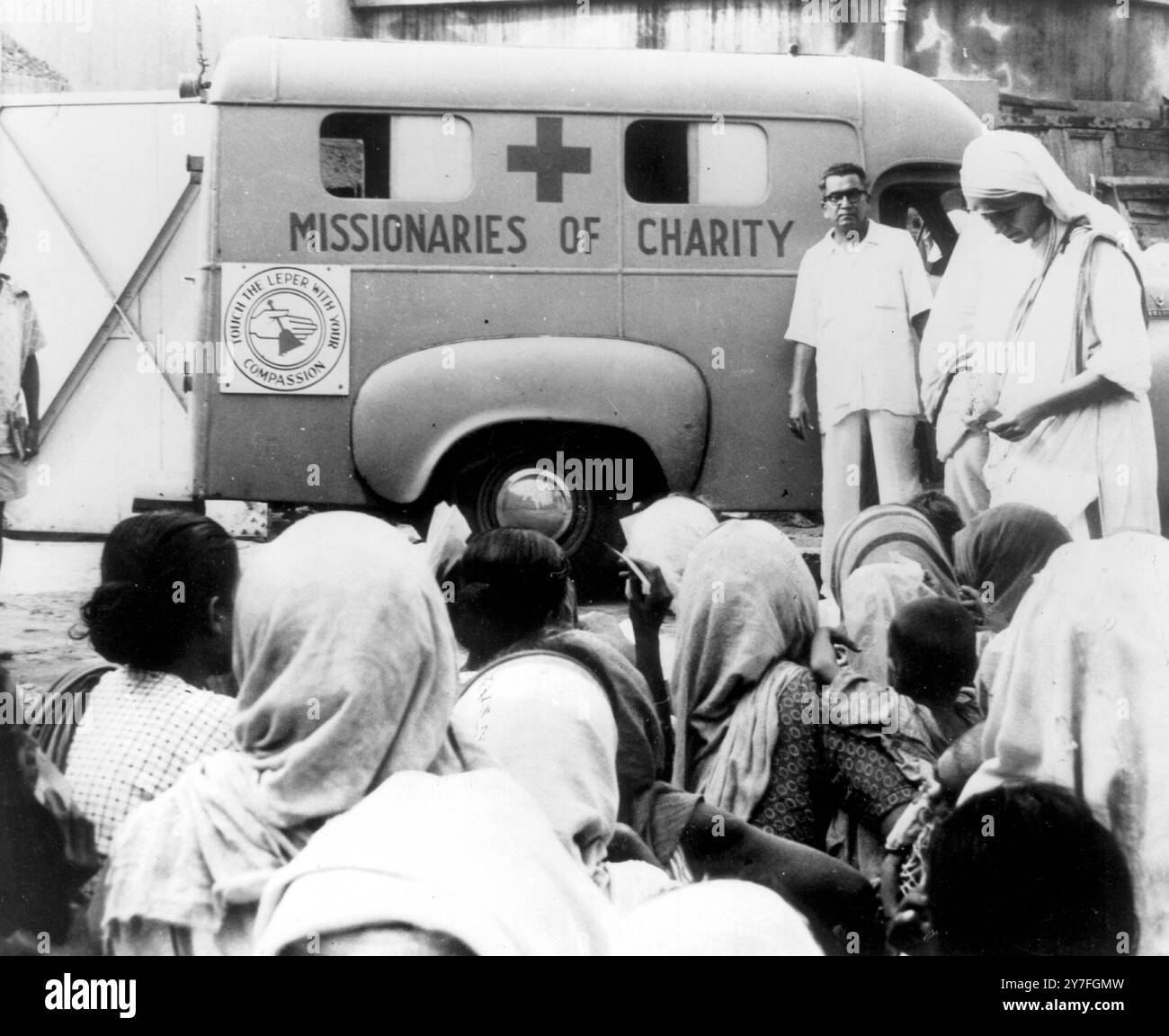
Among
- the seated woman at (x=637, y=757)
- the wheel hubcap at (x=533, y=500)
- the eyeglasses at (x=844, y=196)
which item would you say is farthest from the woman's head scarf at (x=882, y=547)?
the seated woman at (x=637, y=757)

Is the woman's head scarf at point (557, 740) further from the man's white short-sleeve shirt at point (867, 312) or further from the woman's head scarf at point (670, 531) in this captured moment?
the man's white short-sleeve shirt at point (867, 312)

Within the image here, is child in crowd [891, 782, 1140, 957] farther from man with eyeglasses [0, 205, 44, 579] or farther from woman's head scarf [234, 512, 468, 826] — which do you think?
man with eyeglasses [0, 205, 44, 579]

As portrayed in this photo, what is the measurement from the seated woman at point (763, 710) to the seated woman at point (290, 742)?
0.79m

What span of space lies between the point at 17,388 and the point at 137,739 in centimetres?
143

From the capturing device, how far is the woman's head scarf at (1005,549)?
3920 mm

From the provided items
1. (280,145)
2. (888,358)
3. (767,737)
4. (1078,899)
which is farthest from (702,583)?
(280,145)

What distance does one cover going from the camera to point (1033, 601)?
350 centimetres

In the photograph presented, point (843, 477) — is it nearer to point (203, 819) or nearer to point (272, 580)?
point (272, 580)

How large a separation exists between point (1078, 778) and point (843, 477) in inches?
45.8

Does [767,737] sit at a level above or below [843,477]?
below

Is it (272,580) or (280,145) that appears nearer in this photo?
(272,580)

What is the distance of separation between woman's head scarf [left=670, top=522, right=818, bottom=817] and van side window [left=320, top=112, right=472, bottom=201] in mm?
1308

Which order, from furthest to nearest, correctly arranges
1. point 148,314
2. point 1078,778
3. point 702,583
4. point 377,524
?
1. point 148,314
2. point 702,583
3. point 1078,778
4. point 377,524

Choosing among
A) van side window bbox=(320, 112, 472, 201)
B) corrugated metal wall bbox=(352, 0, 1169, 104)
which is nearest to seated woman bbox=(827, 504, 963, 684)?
corrugated metal wall bbox=(352, 0, 1169, 104)
